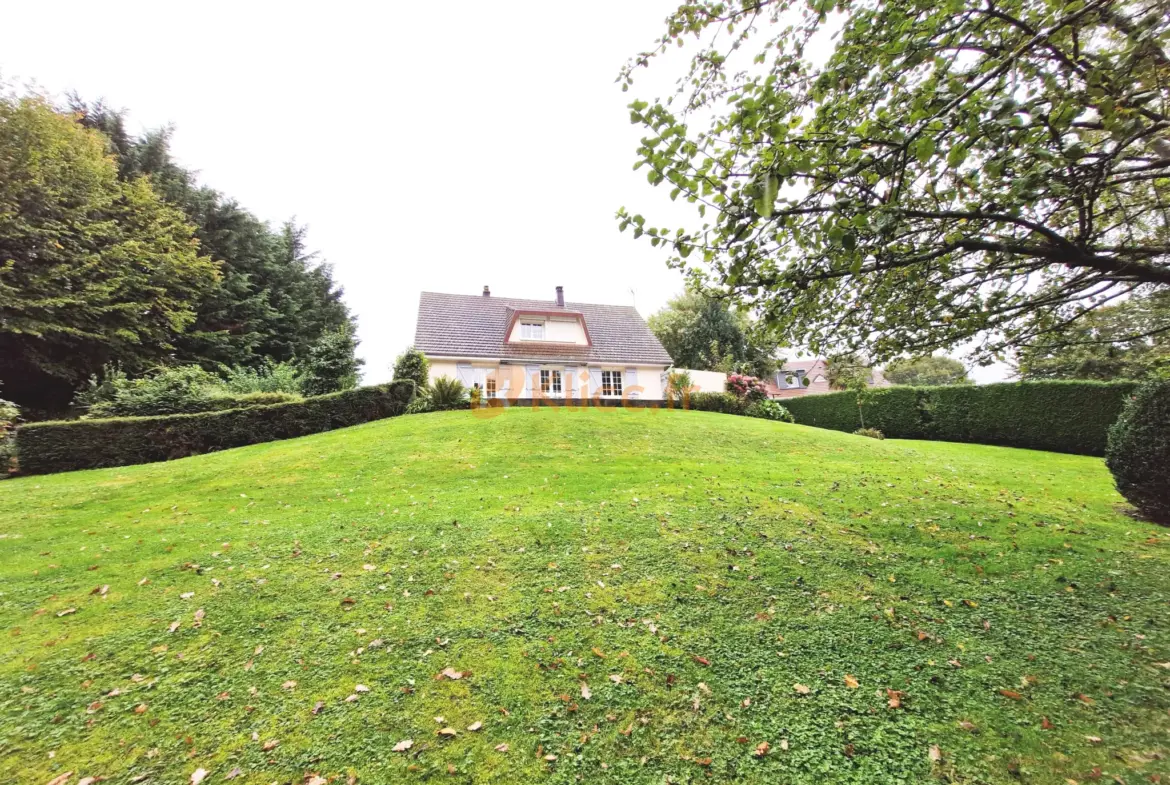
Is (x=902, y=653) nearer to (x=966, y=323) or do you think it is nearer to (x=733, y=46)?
(x=966, y=323)

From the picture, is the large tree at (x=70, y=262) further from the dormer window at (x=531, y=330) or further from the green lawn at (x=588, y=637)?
the dormer window at (x=531, y=330)

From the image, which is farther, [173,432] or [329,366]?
[329,366]

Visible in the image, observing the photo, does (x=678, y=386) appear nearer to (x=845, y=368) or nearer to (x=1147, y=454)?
(x=1147, y=454)

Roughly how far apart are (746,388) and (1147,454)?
12.7m

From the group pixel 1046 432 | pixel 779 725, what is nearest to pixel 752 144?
pixel 779 725

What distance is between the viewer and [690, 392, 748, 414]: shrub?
17.9 m

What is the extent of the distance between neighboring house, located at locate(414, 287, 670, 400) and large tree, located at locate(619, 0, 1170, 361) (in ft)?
57.0

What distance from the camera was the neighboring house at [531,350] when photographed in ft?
66.3

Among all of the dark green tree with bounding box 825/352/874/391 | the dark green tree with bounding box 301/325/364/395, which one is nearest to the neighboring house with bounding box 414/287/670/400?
the dark green tree with bounding box 301/325/364/395

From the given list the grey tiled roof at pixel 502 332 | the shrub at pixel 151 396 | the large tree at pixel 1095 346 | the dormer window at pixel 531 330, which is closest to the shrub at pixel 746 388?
the grey tiled roof at pixel 502 332

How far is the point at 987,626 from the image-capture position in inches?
137

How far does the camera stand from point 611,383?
2264cm

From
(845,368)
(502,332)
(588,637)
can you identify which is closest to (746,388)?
(502,332)

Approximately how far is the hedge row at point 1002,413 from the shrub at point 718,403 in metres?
4.44
